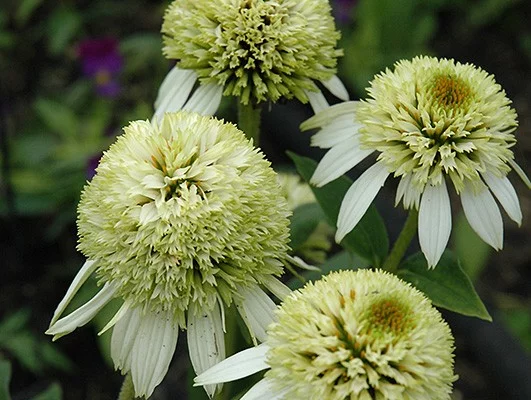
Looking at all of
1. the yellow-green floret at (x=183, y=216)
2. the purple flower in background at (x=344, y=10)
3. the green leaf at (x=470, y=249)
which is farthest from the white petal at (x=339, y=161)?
the purple flower in background at (x=344, y=10)

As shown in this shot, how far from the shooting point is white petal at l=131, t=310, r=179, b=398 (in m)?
0.83

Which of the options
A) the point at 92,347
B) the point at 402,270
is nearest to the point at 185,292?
the point at 402,270

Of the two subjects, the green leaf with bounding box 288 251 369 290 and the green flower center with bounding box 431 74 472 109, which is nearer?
the green flower center with bounding box 431 74 472 109

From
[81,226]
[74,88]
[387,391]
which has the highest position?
[74,88]

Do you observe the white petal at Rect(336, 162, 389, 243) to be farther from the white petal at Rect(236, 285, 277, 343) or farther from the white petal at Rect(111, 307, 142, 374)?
the white petal at Rect(111, 307, 142, 374)

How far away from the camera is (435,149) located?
0.92 metres

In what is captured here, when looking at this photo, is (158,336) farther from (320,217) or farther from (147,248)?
(320,217)

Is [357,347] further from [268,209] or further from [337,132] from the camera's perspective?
[337,132]

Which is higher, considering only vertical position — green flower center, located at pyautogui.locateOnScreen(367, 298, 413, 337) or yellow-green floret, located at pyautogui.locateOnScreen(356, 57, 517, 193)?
yellow-green floret, located at pyautogui.locateOnScreen(356, 57, 517, 193)

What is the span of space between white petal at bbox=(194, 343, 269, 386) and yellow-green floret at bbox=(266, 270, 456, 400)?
24 mm

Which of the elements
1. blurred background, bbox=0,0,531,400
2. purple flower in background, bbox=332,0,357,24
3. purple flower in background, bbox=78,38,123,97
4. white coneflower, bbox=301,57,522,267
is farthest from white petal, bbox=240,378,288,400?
purple flower in background, bbox=332,0,357,24

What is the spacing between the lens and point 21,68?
107 inches

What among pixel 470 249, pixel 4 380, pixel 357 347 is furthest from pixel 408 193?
pixel 470 249

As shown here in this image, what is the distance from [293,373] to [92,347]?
143cm
